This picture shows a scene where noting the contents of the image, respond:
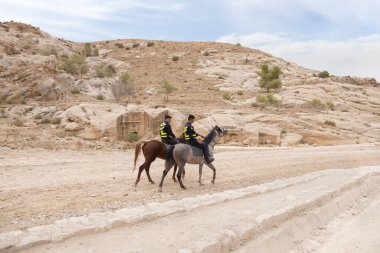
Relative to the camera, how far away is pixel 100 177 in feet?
47.4

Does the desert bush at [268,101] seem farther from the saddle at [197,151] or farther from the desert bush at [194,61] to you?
the saddle at [197,151]

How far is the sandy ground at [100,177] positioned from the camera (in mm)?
9742

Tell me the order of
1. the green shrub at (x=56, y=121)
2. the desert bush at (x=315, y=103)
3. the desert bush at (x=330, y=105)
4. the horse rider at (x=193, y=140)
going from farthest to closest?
the desert bush at (x=330, y=105) → the desert bush at (x=315, y=103) → the green shrub at (x=56, y=121) → the horse rider at (x=193, y=140)

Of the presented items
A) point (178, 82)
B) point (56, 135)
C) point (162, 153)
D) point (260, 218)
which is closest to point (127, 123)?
point (56, 135)

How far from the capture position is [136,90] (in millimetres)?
46656

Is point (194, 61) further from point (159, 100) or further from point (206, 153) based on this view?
point (206, 153)

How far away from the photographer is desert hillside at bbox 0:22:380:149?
26.5 m

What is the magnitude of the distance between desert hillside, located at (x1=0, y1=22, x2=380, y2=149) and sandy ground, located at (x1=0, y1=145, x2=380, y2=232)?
13.2 feet

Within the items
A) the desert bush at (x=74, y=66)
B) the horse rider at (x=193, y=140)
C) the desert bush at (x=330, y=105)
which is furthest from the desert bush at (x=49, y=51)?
the horse rider at (x=193, y=140)

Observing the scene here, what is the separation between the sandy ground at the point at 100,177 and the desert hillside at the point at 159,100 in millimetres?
4014

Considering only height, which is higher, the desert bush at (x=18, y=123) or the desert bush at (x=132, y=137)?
the desert bush at (x=18, y=123)

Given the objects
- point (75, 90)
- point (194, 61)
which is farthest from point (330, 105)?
point (194, 61)

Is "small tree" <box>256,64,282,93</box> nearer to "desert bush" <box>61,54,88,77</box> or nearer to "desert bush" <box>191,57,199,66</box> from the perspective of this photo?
"desert bush" <box>191,57,199,66</box>

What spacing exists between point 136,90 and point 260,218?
39386 millimetres
